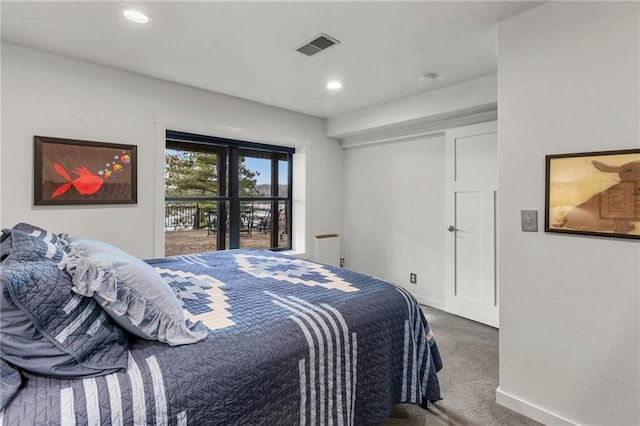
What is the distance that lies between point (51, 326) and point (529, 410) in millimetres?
2391

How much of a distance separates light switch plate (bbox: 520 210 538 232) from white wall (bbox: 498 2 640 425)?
30 millimetres

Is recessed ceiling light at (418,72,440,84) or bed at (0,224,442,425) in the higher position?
recessed ceiling light at (418,72,440,84)

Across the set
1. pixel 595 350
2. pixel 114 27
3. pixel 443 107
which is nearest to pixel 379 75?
pixel 443 107

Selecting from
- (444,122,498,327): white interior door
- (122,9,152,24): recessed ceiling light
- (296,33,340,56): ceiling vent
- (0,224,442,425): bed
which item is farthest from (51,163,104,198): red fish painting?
(444,122,498,327): white interior door

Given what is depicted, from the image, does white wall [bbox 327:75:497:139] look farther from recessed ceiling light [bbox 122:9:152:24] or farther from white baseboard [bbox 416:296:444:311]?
recessed ceiling light [bbox 122:9:152:24]

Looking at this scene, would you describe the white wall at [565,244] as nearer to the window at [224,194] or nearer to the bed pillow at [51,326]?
the bed pillow at [51,326]

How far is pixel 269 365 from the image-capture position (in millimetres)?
1180

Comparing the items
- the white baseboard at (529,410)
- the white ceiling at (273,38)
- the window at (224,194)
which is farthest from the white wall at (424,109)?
the white baseboard at (529,410)

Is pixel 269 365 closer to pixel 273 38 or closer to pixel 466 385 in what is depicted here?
pixel 466 385

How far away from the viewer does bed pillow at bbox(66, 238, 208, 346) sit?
3.59 ft

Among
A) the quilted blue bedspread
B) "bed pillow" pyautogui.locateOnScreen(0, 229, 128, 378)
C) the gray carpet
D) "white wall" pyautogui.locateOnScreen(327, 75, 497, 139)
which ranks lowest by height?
the gray carpet

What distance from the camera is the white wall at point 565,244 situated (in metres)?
1.57

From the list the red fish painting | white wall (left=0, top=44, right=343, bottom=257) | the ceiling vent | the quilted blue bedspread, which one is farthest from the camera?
the red fish painting

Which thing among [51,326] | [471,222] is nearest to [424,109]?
[471,222]
